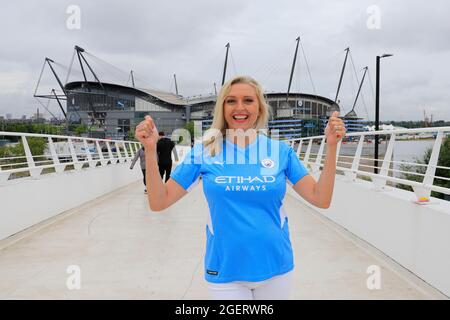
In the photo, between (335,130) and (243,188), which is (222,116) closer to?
(243,188)

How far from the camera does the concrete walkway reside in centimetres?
383

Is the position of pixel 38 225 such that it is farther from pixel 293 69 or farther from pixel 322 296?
pixel 293 69

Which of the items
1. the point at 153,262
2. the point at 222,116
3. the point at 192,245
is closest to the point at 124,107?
the point at 192,245

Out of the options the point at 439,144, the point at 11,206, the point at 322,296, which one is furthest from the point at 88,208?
the point at 439,144

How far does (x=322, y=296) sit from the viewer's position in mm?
3695

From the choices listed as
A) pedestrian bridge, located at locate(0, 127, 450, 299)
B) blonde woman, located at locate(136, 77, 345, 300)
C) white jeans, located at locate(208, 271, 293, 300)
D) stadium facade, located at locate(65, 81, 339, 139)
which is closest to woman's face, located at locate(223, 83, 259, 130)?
blonde woman, located at locate(136, 77, 345, 300)

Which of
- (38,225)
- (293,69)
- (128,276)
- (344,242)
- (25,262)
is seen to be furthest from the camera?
(293,69)

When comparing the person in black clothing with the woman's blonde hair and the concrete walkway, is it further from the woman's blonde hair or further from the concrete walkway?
the woman's blonde hair

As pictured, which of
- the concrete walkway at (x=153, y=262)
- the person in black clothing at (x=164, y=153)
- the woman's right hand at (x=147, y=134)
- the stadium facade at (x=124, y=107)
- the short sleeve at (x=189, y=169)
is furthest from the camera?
the stadium facade at (x=124, y=107)

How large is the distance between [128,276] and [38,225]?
3.62 metres

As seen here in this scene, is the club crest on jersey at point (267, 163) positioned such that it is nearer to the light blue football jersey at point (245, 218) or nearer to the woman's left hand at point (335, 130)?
the light blue football jersey at point (245, 218)

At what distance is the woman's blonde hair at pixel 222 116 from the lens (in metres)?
1.94

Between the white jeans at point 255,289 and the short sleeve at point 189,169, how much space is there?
0.50m

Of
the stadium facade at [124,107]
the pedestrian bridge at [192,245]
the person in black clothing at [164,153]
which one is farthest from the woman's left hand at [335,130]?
the stadium facade at [124,107]
